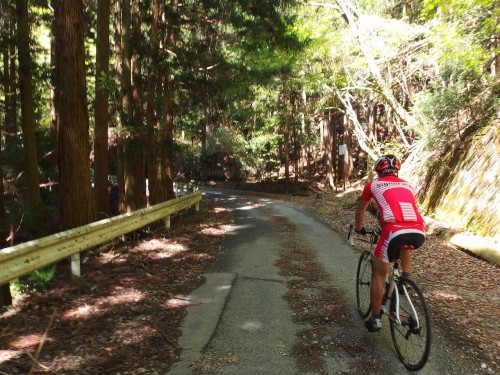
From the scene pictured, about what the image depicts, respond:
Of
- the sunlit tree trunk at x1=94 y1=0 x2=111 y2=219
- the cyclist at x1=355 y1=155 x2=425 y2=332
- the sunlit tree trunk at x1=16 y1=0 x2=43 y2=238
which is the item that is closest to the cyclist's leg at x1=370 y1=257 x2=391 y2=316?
the cyclist at x1=355 y1=155 x2=425 y2=332

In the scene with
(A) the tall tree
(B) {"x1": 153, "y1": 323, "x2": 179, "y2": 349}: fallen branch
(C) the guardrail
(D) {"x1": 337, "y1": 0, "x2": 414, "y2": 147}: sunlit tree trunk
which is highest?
(D) {"x1": 337, "y1": 0, "x2": 414, "y2": 147}: sunlit tree trunk

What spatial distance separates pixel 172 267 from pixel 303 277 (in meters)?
2.46

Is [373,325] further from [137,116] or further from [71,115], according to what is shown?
[137,116]

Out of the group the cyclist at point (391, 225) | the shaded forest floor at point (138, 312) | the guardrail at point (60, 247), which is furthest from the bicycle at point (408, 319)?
the guardrail at point (60, 247)

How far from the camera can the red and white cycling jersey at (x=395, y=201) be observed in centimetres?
388

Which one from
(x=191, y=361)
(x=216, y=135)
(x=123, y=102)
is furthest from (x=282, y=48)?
(x=216, y=135)

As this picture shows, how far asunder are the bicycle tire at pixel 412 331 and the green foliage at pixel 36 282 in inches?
222

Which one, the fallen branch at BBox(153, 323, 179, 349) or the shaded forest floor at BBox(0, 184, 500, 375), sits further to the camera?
the fallen branch at BBox(153, 323, 179, 349)

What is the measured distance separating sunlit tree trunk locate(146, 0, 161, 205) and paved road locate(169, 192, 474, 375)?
220 inches

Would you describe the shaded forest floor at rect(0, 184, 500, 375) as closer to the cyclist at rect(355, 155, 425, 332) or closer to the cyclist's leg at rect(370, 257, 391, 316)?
the cyclist's leg at rect(370, 257, 391, 316)

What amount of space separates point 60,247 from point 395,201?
465 cm

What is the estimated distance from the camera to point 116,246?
30.5ft

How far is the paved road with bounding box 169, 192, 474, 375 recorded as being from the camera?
3.68 metres

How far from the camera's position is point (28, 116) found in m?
9.42
